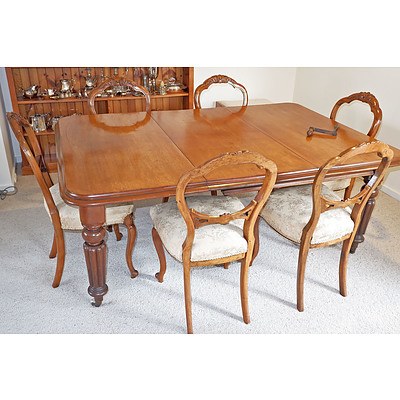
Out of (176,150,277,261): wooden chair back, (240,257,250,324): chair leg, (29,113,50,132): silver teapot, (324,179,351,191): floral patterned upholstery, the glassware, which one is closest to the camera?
(176,150,277,261): wooden chair back

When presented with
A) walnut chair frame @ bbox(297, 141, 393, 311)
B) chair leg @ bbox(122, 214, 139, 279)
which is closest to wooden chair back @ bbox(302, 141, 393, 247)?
walnut chair frame @ bbox(297, 141, 393, 311)

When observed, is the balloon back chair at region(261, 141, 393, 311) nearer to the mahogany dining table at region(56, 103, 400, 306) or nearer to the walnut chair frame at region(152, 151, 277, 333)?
the mahogany dining table at region(56, 103, 400, 306)

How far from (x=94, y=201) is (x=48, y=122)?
217 cm

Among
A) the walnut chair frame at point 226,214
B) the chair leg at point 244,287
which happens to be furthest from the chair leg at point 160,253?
the chair leg at point 244,287

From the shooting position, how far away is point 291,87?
4.33 m

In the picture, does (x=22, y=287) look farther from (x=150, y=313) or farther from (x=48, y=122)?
(x=48, y=122)

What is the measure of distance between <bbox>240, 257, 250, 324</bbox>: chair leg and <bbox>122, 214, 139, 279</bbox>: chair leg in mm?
608

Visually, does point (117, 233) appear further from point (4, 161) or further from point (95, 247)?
point (4, 161)

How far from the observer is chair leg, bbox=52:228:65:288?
2.03 m

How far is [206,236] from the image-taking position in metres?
1.78

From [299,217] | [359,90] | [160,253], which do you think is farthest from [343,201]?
[359,90]

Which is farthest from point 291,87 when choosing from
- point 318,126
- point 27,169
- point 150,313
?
point 150,313

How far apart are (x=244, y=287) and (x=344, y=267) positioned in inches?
22.1

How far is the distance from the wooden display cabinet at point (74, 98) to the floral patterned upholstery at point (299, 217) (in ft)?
6.20
